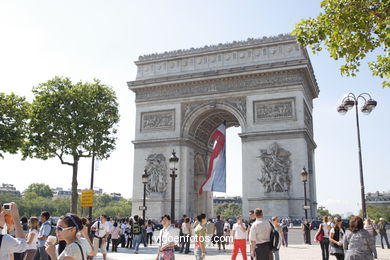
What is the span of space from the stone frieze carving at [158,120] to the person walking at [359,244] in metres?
30.3

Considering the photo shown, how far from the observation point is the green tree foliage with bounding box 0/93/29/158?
25.4 meters

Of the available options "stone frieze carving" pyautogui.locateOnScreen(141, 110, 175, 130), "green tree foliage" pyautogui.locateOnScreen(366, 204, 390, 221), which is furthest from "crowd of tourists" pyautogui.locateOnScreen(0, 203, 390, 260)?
"green tree foliage" pyautogui.locateOnScreen(366, 204, 390, 221)

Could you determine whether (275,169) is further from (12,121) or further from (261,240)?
(261,240)

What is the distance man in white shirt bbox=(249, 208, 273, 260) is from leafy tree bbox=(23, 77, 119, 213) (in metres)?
21.1

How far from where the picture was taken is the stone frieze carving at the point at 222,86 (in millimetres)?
33688

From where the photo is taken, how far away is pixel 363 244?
22.6ft

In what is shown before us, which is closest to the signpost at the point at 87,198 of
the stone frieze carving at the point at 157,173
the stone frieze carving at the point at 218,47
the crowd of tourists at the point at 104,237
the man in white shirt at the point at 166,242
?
the crowd of tourists at the point at 104,237

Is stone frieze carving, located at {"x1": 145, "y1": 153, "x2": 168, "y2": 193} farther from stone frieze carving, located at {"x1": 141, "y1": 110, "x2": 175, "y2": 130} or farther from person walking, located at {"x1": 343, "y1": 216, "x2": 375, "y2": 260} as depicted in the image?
person walking, located at {"x1": 343, "y1": 216, "x2": 375, "y2": 260}

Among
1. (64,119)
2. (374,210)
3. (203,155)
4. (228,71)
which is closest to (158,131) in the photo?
(203,155)

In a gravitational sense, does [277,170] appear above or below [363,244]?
above

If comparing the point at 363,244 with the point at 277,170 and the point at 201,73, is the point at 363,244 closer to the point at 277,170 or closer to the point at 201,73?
the point at 277,170

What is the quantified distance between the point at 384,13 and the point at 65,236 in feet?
30.7

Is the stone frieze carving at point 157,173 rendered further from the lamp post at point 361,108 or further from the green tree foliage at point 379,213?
the green tree foliage at point 379,213

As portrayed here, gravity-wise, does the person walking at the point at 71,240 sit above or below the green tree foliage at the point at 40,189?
below
